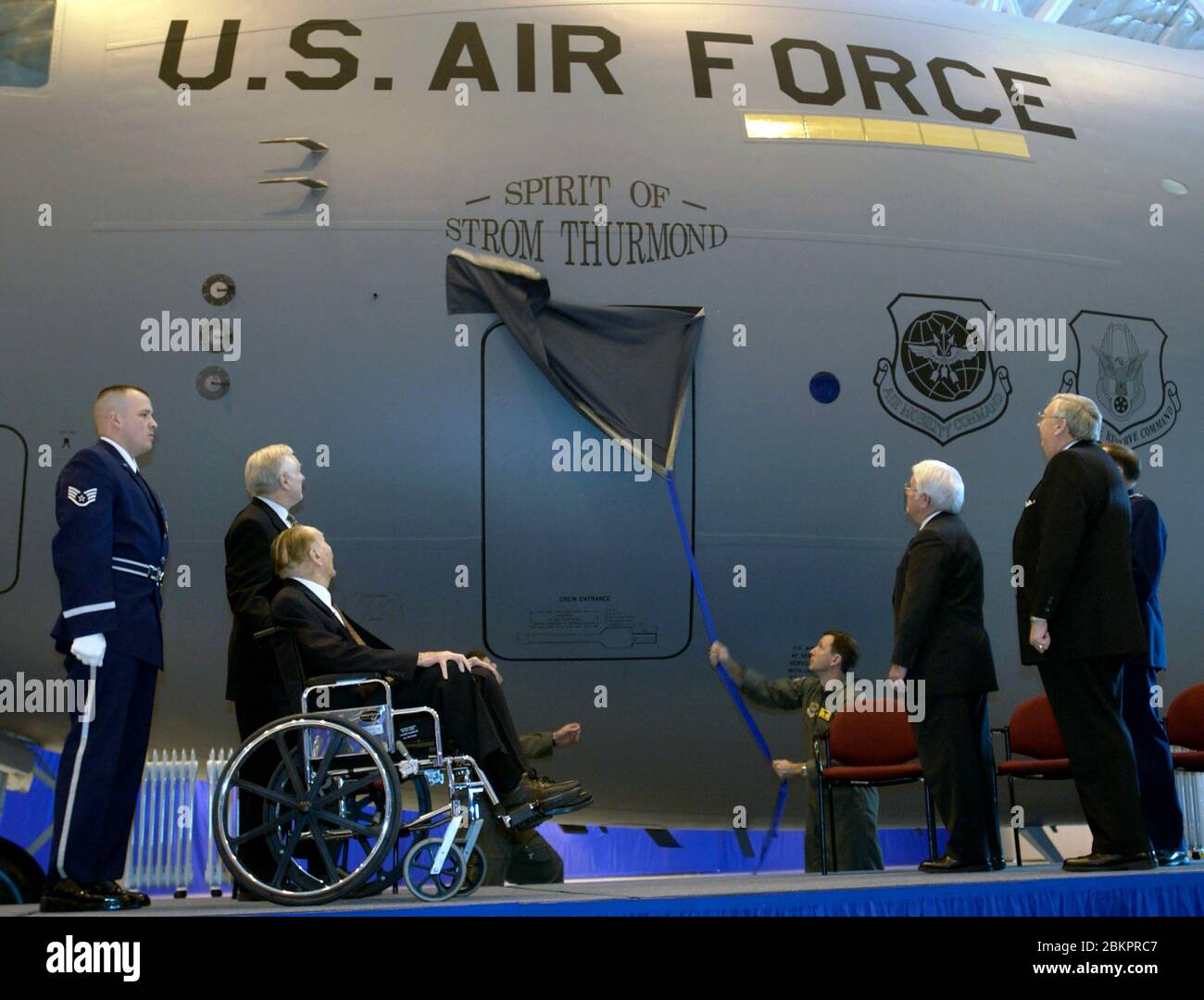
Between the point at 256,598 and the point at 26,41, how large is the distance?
11.1ft

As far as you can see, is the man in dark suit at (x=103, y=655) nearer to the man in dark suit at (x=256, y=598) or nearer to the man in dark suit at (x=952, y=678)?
the man in dark suit at (x=256, y=598)

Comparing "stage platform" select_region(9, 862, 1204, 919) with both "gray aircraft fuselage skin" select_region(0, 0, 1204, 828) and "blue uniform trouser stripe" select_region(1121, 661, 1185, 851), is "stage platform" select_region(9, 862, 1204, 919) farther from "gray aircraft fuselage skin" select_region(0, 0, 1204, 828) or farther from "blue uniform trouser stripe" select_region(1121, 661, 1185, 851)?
"gray aircraft fuselage skin" select_region(0, 0, 1204, 828)

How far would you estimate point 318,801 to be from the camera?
4930 millimetres

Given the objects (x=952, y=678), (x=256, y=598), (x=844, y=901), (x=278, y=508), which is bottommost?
(x=844, y=901)

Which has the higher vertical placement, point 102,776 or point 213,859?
point 102,776

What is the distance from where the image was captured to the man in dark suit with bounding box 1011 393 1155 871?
5.54m

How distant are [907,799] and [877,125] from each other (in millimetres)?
3572

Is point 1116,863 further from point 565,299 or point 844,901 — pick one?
point 565,299

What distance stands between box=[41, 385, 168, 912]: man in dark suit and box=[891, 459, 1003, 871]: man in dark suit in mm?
3157

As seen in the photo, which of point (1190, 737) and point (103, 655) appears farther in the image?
point (1190, 737)

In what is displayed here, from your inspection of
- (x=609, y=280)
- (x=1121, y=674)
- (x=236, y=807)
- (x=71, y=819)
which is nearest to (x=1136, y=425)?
(x=1121, y=674)

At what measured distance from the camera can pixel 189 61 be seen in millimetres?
6809

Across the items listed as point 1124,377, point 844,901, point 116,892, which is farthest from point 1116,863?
point 116,892

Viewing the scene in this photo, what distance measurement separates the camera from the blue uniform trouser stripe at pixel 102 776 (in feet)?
16.3
